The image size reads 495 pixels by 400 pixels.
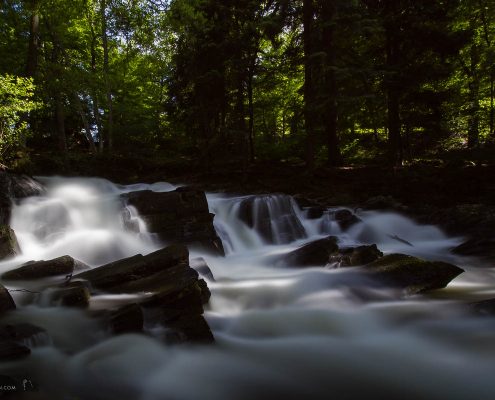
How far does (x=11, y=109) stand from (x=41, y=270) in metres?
5.95

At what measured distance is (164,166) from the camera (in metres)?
18.1

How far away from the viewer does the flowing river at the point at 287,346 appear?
3674mm

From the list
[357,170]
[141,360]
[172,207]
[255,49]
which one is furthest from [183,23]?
[141,360]

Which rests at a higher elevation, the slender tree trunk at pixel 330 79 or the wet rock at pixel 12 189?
the slender tree trunk at pixel 330 79

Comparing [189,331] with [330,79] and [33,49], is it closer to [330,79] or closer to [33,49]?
[330,79]

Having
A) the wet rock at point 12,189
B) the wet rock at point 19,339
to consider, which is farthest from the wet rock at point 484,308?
the wet rock at point 12,189

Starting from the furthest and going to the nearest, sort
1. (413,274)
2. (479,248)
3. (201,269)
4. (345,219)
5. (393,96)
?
(393,96) → (345,219) → (479,248) → (201,269) → (413,274)

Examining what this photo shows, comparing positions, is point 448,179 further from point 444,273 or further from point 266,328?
point 266,328

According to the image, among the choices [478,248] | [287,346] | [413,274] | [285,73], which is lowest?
[287,346]

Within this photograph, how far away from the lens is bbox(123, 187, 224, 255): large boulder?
916cm

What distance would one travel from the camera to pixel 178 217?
936cm

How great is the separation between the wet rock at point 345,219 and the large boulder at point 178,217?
378 centimetres

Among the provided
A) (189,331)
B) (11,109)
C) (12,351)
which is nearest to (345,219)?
(189,331)

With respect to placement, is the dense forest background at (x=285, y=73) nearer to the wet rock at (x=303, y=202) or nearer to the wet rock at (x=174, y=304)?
the wet rock at (x=303, y=202)
